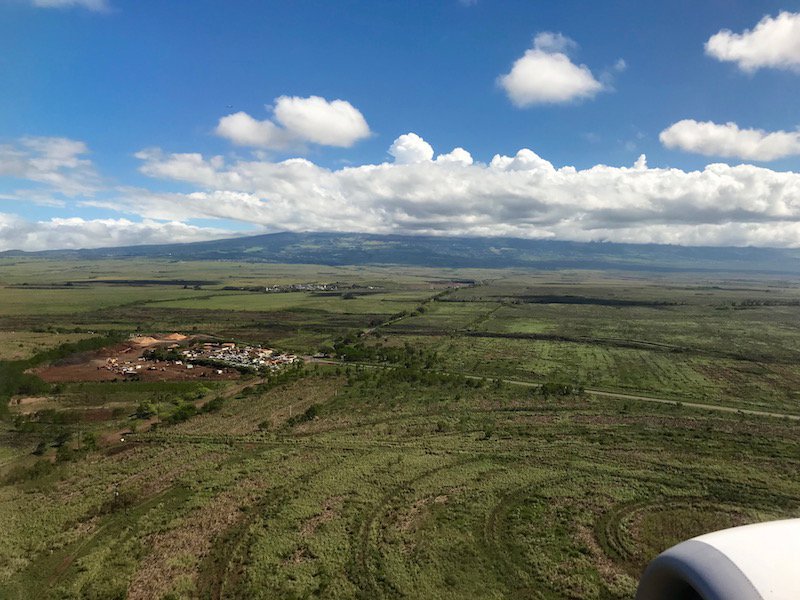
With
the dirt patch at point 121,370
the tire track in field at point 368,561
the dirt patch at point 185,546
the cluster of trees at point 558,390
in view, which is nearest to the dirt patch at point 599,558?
the tire track in field at point 368,561

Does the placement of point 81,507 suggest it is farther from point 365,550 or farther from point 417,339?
point 417,339

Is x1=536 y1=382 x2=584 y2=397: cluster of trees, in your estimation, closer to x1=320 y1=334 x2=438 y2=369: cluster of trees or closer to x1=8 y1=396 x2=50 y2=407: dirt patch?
x1=320 y1=334 x2=438 y2=369: cluster of trees

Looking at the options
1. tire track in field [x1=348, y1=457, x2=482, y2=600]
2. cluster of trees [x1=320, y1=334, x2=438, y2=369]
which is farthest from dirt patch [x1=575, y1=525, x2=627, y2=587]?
cluster of trees [x1=320, y1=334, x2=438, y2=369]

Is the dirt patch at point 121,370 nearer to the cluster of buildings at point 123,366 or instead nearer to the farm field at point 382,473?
the cluster of buildings at point 123,366

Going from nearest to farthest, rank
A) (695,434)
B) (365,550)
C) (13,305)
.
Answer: (365,550), (695,434), (13,305)

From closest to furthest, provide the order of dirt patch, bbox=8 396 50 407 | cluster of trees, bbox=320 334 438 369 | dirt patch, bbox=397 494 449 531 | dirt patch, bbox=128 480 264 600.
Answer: dirt patch, bbox=128 480 264 600 < dirt patch, bbox=397 494 449 531 < dirt patch, bbox=8 396 50 407 < cluster of trees, bbox=320 334 438 369

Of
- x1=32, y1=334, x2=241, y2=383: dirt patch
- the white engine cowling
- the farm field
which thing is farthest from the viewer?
x1=32, y1=334, x2=241, y2=383: dirt patch

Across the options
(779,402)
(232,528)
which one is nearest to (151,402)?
(232,528)
